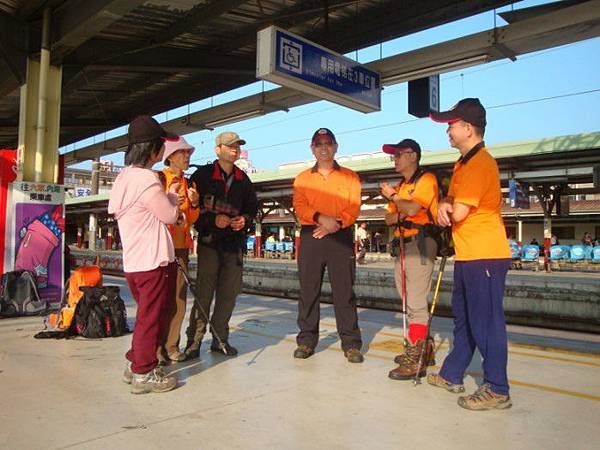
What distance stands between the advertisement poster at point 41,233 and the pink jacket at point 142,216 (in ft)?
14.0

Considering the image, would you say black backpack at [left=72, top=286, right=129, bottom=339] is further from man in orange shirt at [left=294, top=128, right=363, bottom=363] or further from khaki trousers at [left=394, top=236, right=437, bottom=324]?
khaki trousers at [left=394, top=236, right=437, bottom=324]

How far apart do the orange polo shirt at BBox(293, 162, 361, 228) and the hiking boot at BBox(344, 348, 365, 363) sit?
104cm

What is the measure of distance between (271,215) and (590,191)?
2941cm

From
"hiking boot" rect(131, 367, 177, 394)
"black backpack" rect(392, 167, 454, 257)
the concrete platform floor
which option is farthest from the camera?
"black backpack" rect(392, 167, 454, 257)

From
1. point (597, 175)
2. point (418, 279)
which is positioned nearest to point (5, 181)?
point (418, 279)

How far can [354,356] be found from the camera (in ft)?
13.8

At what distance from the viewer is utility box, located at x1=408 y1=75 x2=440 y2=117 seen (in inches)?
324

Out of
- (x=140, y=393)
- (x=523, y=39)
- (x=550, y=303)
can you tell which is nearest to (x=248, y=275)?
(x=550, y=303)

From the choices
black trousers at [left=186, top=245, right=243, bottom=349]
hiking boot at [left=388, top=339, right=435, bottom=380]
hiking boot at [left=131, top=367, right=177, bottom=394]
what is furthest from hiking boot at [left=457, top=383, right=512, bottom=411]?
black trousers at [left=186, top=245, right=243, bottom=349]

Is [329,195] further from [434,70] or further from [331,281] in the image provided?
[434,70]

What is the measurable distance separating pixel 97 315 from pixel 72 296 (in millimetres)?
363

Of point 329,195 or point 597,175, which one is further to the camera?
point 597,175

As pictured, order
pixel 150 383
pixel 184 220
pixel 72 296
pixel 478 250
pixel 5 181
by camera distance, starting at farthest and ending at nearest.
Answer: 1. pixel 5 181
2. pixel 72 296
3. pixel 184 220
4. pixel 150 383
5. pixel 478 250

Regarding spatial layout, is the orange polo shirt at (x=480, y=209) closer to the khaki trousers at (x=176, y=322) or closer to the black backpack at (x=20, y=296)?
the khaki trousers at (x=176, y=322)
